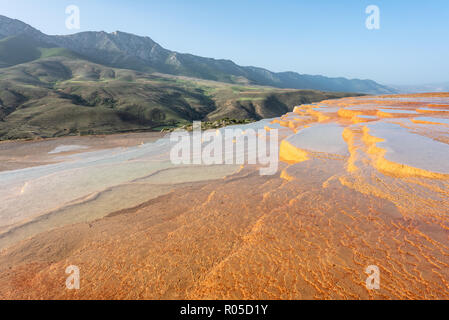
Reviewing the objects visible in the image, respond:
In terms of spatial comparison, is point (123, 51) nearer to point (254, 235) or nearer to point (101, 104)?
point (101, 104)

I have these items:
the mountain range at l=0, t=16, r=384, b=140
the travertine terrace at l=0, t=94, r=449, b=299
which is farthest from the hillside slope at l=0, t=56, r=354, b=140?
the travertine terrace at l=0, t=94, r=449, b=299

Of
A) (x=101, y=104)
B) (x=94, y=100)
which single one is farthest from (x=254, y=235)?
(x=94, y=100)

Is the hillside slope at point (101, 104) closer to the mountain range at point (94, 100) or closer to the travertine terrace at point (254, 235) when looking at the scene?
the mountain range at point (94, 100)

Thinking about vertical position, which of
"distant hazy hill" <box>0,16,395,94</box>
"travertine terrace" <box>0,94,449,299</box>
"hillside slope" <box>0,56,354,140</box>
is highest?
"distant hazy hill" <box>0,16,395,94</box>

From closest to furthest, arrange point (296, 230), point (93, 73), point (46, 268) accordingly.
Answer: point (46, 268)
point (296, 230)
point (93, 73)

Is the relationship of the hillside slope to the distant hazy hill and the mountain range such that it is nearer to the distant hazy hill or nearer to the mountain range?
the mountain range

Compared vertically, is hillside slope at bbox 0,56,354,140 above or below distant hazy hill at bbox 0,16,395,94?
below
